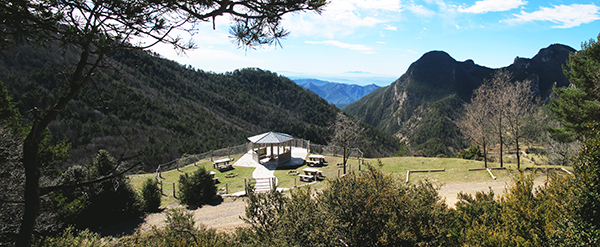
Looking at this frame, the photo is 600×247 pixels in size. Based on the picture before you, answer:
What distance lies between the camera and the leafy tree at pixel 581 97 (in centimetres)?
1209

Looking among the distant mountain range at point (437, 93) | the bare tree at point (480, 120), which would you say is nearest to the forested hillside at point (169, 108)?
the bare tree at point (480, 120)

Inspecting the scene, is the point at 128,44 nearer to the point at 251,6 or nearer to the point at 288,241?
the point at 251,6

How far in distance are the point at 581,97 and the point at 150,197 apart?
71.1ft

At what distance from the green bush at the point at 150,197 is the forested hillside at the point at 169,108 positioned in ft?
10.6

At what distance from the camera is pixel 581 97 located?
511 inches

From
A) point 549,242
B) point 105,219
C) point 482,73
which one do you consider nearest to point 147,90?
point 105,219

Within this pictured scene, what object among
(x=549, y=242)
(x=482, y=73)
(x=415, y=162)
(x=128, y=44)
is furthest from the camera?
(x=482, y=73)

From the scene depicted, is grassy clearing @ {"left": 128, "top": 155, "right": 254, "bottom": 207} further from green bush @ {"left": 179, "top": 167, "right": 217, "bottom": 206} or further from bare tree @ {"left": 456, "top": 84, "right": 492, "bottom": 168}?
bare tree @ {"left": 456, "top": 84, "right": 492, "bottom": 168}

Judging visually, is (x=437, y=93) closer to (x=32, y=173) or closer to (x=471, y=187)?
(x=471, y=187)

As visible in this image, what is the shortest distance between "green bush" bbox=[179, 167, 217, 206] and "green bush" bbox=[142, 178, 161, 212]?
3.49ft

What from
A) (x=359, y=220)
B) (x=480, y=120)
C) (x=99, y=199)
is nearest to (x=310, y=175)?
(x=99, y=199)

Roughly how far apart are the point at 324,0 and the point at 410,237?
14.6 feet

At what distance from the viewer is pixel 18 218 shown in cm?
633

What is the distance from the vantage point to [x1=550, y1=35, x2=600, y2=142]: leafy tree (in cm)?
1209
